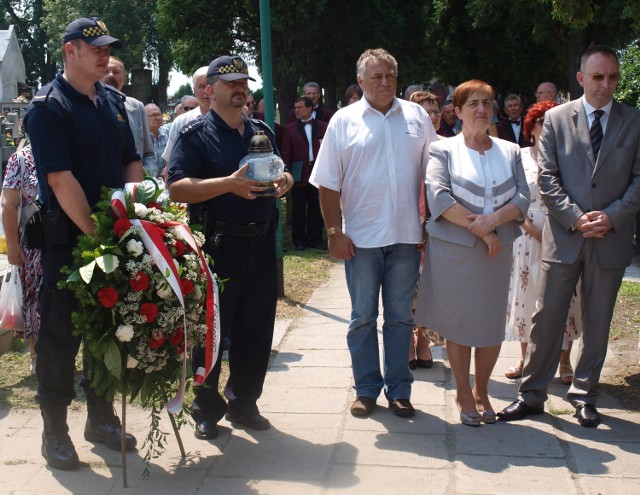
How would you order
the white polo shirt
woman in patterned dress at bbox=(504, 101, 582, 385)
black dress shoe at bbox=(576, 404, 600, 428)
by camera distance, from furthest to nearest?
woman in patterned dress at bbox=(504, 101, 582, 385), the white polo shirt, black dress shoe at bbox=(576, 404, 600, 428)

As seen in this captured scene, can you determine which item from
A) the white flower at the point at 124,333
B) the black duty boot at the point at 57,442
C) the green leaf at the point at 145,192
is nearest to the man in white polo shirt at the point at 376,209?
the green leaf at the point at 145,192

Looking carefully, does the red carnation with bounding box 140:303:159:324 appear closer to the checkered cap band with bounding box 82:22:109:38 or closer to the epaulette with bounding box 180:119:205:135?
the epaulette with bounding box 180:119:205:135

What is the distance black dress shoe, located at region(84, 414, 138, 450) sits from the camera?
505cm

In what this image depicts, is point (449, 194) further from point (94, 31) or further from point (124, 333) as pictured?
point (94, 31)

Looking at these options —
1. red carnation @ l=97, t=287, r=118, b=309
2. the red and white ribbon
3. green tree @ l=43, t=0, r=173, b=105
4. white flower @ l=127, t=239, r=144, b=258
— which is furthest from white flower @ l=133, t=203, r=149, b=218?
green tree @ l=43, t=0, r=173, b=105

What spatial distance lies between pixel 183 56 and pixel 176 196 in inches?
556

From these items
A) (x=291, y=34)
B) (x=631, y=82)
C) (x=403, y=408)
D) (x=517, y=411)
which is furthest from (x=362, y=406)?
(x=291, y=34)

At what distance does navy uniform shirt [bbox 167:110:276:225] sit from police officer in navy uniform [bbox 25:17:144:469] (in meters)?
0.35

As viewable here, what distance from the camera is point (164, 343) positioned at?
4.52 meters

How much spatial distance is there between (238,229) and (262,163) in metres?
0.47

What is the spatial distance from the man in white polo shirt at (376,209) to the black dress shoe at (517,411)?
58cm

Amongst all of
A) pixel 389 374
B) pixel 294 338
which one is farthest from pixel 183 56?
pixel 389 374

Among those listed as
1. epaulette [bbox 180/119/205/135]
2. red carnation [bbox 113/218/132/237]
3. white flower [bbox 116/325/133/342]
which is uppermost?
epaulette [bbox 180/119/205/135]

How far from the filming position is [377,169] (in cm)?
545
